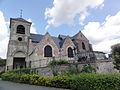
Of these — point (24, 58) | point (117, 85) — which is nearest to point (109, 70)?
point (117, 85)

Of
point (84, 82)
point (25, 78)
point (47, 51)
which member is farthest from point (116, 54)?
point (47, 51)

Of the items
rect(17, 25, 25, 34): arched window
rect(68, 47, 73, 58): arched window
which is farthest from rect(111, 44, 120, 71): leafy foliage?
rect(17, 25, 25, 34): arched window

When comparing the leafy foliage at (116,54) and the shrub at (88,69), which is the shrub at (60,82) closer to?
the shrub at (88,69)

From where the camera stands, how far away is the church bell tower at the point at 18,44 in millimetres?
24358

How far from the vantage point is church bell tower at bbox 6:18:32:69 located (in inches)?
959

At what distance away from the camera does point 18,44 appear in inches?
1013

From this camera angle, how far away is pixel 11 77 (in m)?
16.1

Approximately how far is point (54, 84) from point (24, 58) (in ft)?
58.4

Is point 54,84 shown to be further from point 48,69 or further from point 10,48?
point 10,48

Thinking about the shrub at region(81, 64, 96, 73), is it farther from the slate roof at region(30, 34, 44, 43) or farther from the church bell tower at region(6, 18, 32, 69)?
the slate roof at region(30, 34, 44, 43)

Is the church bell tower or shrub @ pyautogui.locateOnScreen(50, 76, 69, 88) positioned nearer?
shrub @ pyautogui.locateOnScreen(50, 76, 69, 88)

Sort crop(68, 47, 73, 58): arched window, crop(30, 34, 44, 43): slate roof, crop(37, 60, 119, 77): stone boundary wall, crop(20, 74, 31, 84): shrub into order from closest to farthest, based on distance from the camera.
Result: crop(37, 60, 119, 77): stone boundary wall → crop(20, 74, 31, 84): shrub → crop(30, 34, 44, 43): slate roof → crop(68, 47, 73, 58): arched window

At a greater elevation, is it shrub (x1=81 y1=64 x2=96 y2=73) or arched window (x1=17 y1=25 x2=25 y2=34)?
arched window (x1=17 y1=25 x2=25 y2=34)

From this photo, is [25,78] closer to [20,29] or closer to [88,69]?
[88,69]
